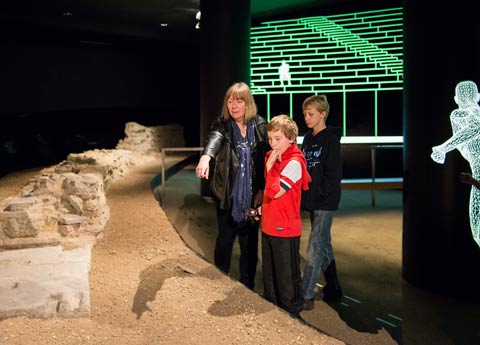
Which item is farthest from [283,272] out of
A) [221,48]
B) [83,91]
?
[83,91]

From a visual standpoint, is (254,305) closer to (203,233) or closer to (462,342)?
(462,342)

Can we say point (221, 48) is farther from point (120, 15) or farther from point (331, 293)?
point (120, 15)

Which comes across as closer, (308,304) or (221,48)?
(308,304)

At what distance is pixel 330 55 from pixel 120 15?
5.55m

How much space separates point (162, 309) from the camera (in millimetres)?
3289

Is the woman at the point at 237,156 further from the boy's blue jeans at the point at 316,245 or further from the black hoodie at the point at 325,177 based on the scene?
the boy's blue jeans at the point at 316,245

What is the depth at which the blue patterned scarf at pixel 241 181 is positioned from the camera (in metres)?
3.84

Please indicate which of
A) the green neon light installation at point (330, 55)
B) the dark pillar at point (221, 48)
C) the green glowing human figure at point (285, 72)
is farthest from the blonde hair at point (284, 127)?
the green glowing human figure at point (285, 72)

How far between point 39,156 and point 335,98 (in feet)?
25.0

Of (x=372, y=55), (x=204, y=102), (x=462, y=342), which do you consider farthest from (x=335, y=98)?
(x=462, y=342)

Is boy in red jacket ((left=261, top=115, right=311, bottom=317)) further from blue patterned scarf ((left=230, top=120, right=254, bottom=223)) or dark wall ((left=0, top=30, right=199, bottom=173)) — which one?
dark wall ((left=0, top=30, right=199, bottom=173))

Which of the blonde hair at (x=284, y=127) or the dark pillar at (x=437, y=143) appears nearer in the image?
the blonde hair at (x=284, y=127)

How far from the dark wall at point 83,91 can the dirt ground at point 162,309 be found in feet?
29.4

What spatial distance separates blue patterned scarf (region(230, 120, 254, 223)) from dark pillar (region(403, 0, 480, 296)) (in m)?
1.64
